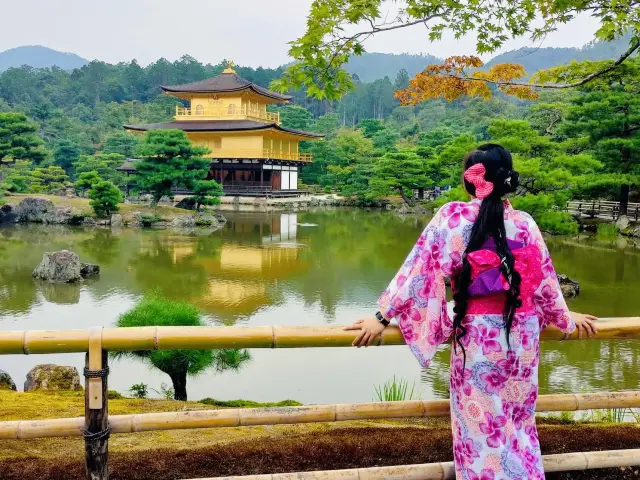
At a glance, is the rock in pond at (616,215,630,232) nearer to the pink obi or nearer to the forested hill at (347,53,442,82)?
the pink obi

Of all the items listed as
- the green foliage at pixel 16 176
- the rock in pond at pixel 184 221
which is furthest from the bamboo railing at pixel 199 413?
the green foliage at pixel 16 176

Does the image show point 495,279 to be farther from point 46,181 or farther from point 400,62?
point 400,62

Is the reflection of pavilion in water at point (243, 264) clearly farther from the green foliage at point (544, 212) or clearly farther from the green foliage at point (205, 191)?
the green foliage at point (544, 212)

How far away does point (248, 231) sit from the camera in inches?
603

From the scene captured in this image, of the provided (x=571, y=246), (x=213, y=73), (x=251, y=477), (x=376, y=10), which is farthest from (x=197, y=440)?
(x=213, y=73)

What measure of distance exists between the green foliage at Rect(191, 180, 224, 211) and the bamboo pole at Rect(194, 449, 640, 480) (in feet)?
52.6

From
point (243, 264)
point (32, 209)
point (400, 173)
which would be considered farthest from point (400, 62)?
point (243, 264)

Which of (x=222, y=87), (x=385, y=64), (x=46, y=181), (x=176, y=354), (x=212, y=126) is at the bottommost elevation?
(x=176, y=354)

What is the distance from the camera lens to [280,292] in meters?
8.20

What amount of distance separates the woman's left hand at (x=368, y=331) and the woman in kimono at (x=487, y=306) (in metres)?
0.07

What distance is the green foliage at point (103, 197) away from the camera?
52.7 feet

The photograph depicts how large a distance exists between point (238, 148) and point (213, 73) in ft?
121

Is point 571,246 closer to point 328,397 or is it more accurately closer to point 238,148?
point 328,397

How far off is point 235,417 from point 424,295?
67cm
